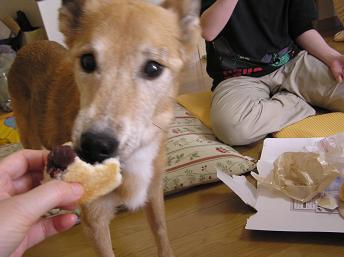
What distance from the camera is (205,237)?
1.28 m

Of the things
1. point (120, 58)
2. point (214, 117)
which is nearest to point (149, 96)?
point (120, 58)

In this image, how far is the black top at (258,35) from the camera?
1859 mm

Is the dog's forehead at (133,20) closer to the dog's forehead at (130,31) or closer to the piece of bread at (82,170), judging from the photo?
the dog's forehead at (130,31)

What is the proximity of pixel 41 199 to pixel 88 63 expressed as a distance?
1.24 feet

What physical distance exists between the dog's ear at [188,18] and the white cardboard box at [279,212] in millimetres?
538

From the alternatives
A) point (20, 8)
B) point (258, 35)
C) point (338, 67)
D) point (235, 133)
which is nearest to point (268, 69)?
point (258, 35)

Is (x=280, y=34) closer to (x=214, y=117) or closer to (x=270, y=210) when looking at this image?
(x=214, y=117)

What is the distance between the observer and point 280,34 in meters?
1.93

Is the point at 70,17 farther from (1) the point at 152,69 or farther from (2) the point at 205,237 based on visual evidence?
(2) the point at 205,237

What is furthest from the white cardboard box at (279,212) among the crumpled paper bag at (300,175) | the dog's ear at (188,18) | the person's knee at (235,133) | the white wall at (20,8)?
the white wall at (20,8)

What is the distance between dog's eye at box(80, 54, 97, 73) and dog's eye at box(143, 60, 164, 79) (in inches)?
4.6

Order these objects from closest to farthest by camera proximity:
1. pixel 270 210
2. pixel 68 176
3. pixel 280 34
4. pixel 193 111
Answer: pixel 68 176 < pixel 270 210 < pixel 280 34 < pixel 193 111

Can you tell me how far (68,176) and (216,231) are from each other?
69cm

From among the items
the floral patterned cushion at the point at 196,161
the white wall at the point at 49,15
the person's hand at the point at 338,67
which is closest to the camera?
the floral patterned cushion at the point at 196,161
